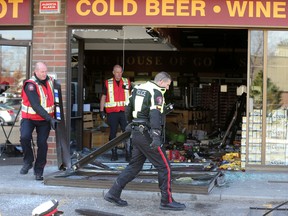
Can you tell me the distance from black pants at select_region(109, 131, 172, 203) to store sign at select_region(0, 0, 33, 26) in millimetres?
3869

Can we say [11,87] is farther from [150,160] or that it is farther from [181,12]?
[150,160]

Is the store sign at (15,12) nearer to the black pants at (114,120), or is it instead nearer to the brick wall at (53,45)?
the brick wall at (53,45)

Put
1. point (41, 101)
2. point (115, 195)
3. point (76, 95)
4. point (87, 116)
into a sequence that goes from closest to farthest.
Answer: point (115, 195)
point (41, 101)
point (76, 95)
point (87, 116)

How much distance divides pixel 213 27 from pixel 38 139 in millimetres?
3719

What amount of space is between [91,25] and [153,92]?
3.20m

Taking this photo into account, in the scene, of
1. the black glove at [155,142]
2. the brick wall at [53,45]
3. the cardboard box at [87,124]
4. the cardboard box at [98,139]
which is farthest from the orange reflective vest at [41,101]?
the cardboard box at [98,139]

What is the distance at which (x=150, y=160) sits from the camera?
20.1ft

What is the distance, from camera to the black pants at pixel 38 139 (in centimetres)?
734

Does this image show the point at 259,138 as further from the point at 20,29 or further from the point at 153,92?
the point at 20,29

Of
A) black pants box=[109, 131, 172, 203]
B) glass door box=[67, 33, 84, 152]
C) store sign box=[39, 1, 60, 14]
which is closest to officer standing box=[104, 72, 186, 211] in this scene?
black pants box=[109, 131, 172, 203]

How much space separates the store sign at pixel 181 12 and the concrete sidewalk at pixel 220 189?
278 centimetres

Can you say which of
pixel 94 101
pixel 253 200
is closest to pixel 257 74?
pixel 253 200

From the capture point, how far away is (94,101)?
14.0 m

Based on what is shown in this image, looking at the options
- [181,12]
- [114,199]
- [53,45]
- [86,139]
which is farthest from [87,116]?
[114,199]
